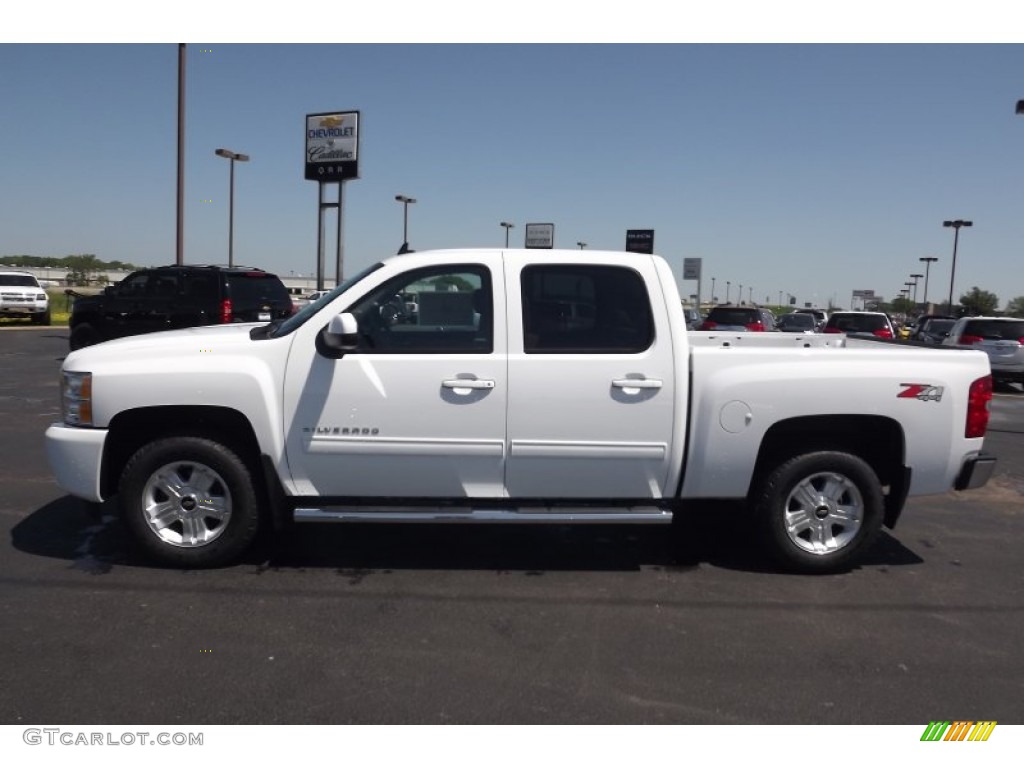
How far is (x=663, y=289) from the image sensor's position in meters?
5.02

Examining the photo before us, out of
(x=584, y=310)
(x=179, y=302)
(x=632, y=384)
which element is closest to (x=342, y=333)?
(x=584, y=310)

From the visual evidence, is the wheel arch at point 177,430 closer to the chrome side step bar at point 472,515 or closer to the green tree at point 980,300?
the chrome side step bar at point 472,515

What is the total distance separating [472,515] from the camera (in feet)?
15.8

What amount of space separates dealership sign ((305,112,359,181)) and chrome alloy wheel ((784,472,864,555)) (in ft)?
86.5

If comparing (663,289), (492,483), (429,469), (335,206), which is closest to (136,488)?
(429,469)

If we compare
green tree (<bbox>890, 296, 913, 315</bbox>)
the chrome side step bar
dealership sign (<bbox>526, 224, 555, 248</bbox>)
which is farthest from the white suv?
green tree (<bbox>890, 296, 913, 315</bbox>)

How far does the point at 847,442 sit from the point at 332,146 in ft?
88.9

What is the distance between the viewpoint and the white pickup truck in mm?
4816

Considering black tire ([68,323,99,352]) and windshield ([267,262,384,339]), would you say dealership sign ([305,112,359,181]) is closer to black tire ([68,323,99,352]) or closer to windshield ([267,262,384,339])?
black tire ([68,323,99,352])

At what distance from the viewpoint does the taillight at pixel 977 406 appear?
5.06 meters

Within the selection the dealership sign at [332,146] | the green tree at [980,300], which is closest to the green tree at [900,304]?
the green tree at [980,300]

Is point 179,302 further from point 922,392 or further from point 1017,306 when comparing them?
point 1017,306

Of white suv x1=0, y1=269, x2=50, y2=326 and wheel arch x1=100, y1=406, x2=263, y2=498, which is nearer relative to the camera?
wheel arch x1=100, y1=406, x2=263, y2=498
